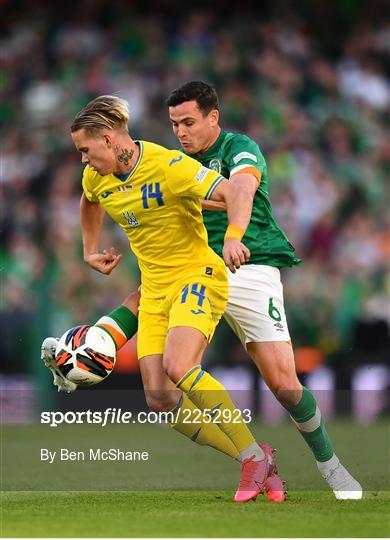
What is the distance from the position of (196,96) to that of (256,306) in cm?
117

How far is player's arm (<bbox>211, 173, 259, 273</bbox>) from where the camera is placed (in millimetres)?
5418

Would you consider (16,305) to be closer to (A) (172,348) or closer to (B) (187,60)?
(B) (187,60)

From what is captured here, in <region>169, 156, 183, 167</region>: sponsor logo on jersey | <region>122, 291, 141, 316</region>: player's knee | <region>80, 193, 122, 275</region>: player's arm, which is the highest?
<region>169, 156, 183, 167</region>: sponsor logo on jersey

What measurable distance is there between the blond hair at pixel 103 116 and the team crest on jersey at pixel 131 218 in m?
0.44

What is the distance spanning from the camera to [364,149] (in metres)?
14.4

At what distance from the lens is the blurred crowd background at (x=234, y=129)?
11617 millimetres

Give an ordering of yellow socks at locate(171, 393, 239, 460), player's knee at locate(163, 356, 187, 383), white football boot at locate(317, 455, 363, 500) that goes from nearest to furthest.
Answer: player's knee at locate(163, 356, 187, 383) < yellow socks at locate(171, 393, 239, 460) < white football boot at locate(317, 455, 363, 500)

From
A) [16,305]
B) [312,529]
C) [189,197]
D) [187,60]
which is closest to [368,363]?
[16,305]

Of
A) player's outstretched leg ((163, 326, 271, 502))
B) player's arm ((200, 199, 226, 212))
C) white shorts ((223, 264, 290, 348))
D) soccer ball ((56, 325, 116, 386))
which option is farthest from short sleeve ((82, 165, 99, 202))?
player's outstretched leg ((163, 326, 271, 502))

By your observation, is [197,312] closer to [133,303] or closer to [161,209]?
[161,209]

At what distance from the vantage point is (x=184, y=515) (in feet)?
17.0

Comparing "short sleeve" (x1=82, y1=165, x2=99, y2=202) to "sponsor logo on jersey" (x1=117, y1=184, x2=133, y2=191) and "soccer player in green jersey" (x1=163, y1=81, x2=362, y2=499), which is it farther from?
"soccer player in green jersey" (x1=163, y1=81, x2=362, y2=499)

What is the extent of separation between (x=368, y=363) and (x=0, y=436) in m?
3.95

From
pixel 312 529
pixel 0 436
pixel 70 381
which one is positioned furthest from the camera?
pixel 0 436
